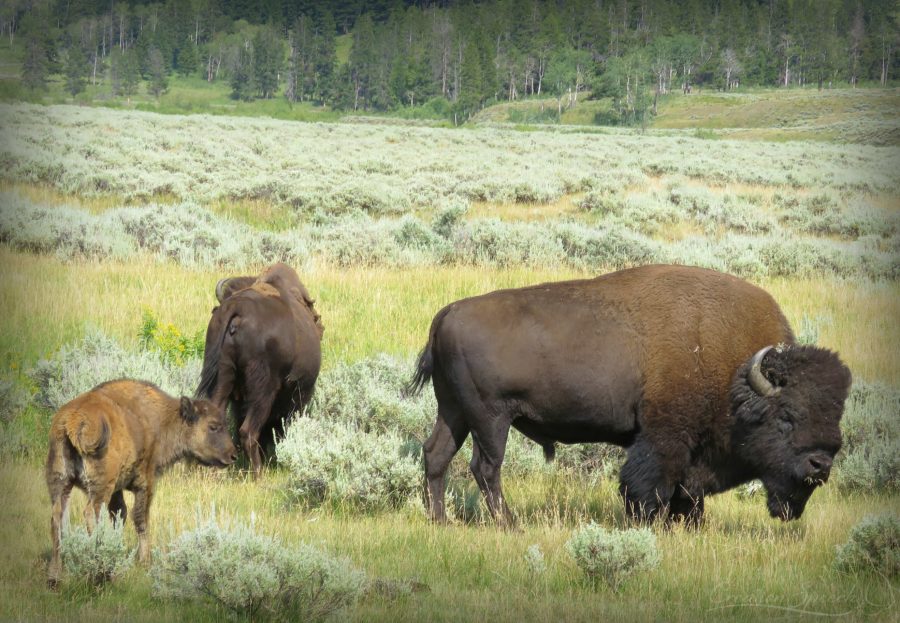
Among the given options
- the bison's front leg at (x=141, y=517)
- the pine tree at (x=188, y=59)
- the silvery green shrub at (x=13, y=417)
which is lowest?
the silvery green shrub at (x=13, y=417)

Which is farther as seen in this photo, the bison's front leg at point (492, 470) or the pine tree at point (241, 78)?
the pine tree at point (241, 78)

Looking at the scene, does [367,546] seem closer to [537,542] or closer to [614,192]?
[537,542]

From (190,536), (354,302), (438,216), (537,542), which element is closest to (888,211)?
(438,216)

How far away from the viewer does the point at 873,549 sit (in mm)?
5293

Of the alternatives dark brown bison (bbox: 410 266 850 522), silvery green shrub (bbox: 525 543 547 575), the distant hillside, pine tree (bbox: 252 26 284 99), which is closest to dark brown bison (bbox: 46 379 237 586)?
dark brown bison (bbox: 410 266 850 522)

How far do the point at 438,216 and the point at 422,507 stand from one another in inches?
565

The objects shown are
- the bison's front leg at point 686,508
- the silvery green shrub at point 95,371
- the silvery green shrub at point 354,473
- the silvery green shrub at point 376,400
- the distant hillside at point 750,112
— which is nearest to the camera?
the bison's front leg at point 686,508

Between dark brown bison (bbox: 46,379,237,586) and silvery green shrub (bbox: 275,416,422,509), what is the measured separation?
1056mm

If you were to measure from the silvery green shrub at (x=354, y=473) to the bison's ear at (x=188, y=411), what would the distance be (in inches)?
49.5

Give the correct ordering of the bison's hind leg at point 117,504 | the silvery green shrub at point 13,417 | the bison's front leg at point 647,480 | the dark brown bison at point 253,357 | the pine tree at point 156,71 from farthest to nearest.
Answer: the pine tree at point 156,71 < the dark brown bison at point 253,357 < the silvery green shrub at point 13,417 < the bison's front leg at point 647,480 < the bison's hind leg at point 117,504

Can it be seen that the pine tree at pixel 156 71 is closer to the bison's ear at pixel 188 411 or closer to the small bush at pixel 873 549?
the bison's ear at pixel 188 411

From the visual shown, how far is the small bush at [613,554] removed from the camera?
5023 millimetres

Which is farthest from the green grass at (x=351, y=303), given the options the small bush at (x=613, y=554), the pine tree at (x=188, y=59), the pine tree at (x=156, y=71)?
the pine tree at (x=156, y=71)

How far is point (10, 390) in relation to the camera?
807cm
